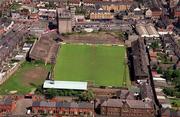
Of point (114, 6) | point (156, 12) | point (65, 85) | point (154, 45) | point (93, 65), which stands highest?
point (114, 6)

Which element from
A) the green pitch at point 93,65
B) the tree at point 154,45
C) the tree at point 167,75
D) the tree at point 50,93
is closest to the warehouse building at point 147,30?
the tree at point 154,45

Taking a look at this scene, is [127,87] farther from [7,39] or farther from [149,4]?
[149,4]

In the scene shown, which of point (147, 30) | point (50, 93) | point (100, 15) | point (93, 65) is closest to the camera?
point (50, 93)

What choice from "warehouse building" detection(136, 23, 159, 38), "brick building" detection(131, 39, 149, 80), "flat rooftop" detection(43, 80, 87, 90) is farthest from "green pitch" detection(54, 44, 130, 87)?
"warehouse building" detection(136, 23, 159, 38)

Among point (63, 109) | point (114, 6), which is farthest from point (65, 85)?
point (114, 6)

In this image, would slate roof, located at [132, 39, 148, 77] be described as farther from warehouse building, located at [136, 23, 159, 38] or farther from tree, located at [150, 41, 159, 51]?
warehouse building, located at [136, 23, 159, 38]

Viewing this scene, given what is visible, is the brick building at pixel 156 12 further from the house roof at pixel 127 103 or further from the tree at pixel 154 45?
the house roof at pixel 127 103

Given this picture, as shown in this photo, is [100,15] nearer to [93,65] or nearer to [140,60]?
[93,65]
